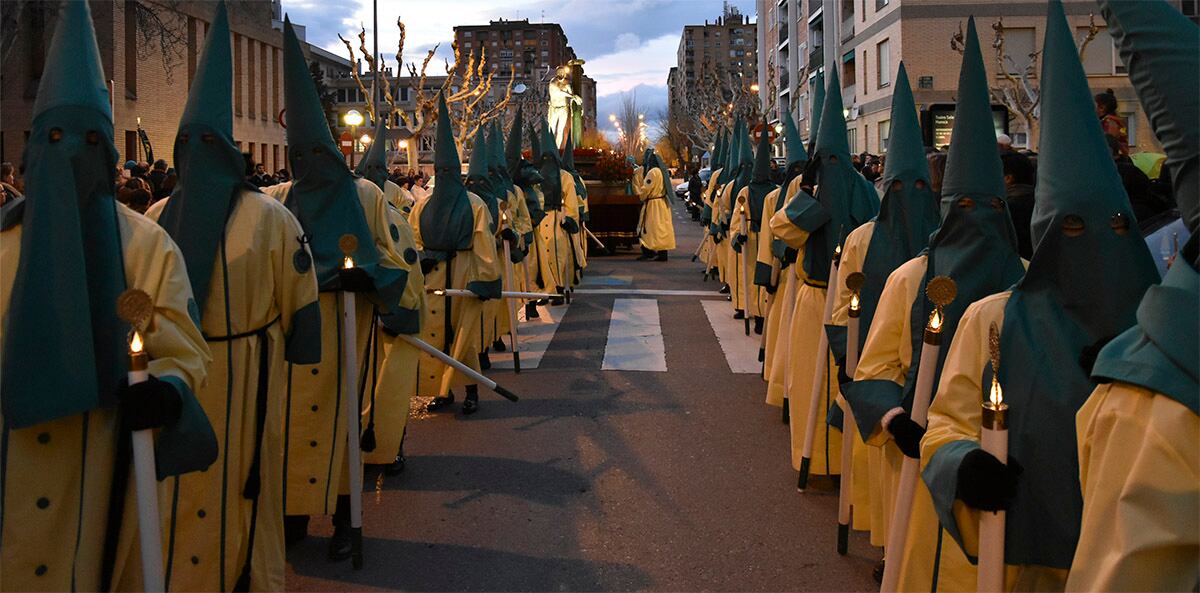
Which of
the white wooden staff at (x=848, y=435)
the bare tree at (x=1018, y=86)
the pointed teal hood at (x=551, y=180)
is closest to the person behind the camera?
the white wooden staff at (x=848, y=435)

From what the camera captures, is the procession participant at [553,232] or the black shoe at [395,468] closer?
the black shoe at [395,468]

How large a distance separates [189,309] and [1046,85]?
8.42ft

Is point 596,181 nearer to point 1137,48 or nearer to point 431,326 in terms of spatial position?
point 431,326

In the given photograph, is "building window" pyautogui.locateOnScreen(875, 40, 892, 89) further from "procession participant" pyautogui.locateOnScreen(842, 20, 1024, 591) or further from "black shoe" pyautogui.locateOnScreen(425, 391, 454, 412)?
"procession participant" pyautogui.locateOnScreen(842, 20, 1024, 591)

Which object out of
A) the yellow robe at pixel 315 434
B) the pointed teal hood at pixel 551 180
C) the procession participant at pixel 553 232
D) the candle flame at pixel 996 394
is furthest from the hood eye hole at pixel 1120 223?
the pointed teal hood at pixel 551 180

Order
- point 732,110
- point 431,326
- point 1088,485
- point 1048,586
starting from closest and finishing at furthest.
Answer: point 1088,485 < point 1048,586 < point 431,326 < point 732,110

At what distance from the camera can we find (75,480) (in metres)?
3.00

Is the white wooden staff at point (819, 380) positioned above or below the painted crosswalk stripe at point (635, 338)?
above

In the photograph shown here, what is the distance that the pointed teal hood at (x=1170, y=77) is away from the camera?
198 centimetres

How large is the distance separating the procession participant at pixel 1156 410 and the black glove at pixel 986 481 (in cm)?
45

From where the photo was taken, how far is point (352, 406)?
5.20 meters

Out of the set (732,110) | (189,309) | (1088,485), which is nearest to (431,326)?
(189,309)

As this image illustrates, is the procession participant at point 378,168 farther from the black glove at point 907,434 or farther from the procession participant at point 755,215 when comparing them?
the black glove at point 907,434

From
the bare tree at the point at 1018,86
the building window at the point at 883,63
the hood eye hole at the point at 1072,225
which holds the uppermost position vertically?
the building window at the point at 883,63
